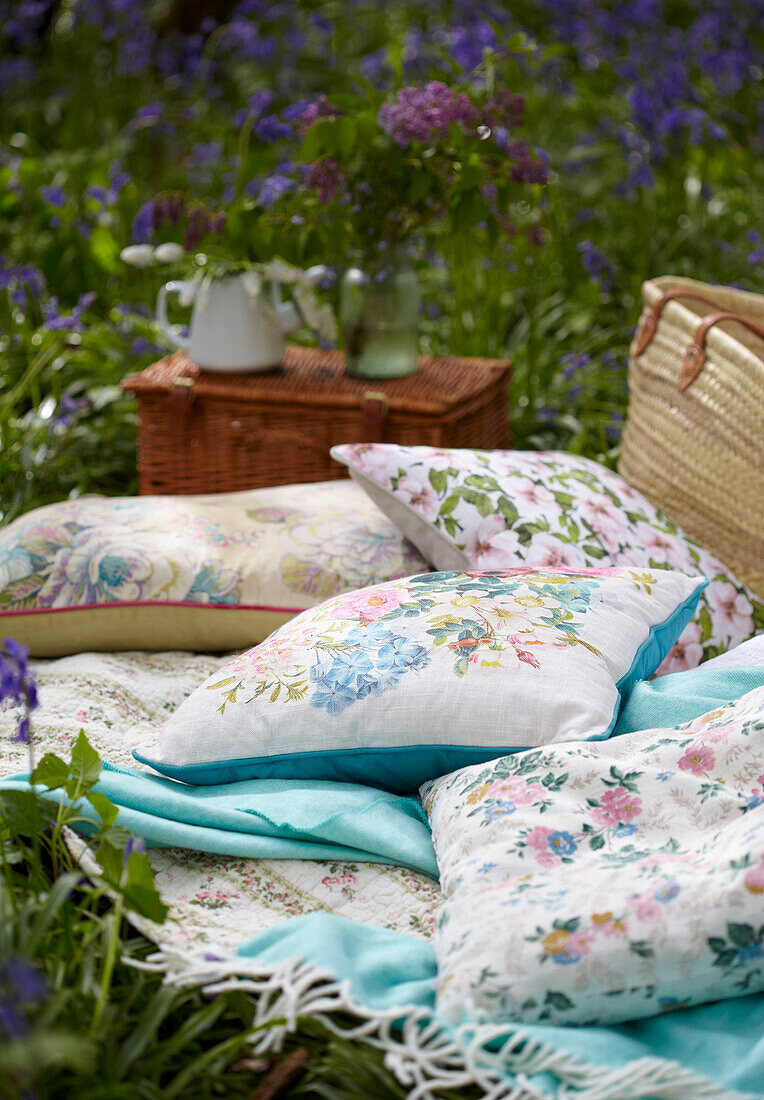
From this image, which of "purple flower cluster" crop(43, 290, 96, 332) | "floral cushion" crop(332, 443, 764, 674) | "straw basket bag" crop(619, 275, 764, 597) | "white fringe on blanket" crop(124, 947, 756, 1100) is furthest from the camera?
"purple flower cluster" crop(43, 290, 96, 332)

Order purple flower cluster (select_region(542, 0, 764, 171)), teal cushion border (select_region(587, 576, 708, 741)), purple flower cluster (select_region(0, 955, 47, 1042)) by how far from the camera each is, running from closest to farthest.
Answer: purple flower cluster (select_region(0, 955, 47, 1042)) < teal cushion border (select_region(587, 576, 708, 741)) < purple flower cluster (select_region(542, 0, 764, 171))

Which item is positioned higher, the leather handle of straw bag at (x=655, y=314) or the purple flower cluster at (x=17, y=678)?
the leather handle of straw bag at (x=655, y=314)

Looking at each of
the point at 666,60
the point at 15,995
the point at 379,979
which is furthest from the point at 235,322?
the point at 666,60

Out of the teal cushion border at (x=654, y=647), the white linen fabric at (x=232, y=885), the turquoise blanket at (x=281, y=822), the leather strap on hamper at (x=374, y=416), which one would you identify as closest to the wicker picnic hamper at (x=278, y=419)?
the leather strap on hamper at (x=374, y=416)

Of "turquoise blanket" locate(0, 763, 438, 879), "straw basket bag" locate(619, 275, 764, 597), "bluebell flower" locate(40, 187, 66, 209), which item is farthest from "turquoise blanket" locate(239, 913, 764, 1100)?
"bluebell flower" locate(40, 187, 66, 209)

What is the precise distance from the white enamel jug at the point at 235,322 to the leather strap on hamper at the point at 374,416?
272 millimetres

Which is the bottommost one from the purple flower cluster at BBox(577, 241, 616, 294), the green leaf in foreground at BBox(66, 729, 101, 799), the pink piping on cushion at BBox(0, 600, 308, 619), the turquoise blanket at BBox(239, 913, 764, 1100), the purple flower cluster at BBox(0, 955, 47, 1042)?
the pink piping on cushion at BBox(0, 600, 308, 619)

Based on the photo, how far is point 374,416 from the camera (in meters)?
1.92

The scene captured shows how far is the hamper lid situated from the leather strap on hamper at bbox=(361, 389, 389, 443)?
0.02m

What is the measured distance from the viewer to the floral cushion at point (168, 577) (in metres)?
1.53

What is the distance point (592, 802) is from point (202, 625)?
74 cm

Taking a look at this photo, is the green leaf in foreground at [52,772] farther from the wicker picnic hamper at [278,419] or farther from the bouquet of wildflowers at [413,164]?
the bouquet of wildflowers at [413,164]

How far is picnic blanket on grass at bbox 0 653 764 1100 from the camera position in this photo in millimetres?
775

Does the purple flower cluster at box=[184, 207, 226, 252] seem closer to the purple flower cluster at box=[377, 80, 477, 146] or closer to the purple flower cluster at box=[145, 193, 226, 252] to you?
the purple flower cluster at box=[145, 193, 226, 252]
